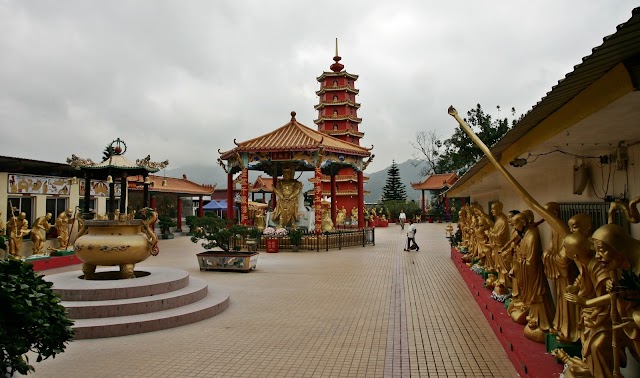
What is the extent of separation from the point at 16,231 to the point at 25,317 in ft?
36.0

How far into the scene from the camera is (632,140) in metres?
3.69

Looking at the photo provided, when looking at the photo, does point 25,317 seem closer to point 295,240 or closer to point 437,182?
point 295,240

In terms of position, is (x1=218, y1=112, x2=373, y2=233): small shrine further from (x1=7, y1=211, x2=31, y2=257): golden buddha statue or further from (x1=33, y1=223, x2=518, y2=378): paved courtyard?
(x1=33, y1=223, x2=518, y2=378): paved courtyard

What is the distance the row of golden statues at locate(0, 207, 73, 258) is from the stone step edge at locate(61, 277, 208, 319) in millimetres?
6043

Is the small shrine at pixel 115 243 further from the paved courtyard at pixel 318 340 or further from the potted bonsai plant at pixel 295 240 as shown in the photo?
the potted bonsai plant at pixel 295 240

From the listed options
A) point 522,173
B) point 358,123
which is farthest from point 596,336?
point 358,123

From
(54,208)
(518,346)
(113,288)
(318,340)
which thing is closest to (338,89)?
(54,208)

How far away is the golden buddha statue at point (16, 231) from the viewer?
12.5 metres

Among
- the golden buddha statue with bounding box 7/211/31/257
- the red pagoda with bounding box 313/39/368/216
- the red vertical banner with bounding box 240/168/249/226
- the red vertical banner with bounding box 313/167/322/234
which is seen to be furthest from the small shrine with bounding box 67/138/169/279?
the red pagoda with bounding box 313/39/368/216

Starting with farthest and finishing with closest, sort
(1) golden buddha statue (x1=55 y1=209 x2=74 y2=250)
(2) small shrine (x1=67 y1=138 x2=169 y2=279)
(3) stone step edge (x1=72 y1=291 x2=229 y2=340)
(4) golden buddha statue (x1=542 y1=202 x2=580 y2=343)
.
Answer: (1) golden buddha statue (x1=55 y1=209 x2=74 y2=250) → (2) small shrine (x1=67 y1=138 x2=169 y2=279) → (3) stone step edge (x1=72 y1=291 x2=229 y2=340) → (4) golden buddha statue (x1=542 y1=202 x2=580 y2=343)

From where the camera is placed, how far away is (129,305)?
6977 mm

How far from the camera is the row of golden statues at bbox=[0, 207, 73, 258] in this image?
41.0 feet

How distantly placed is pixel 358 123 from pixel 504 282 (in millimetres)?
35096

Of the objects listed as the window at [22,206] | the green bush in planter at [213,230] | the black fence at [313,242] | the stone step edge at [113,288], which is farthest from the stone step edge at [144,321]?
the black fence at [313,242]
